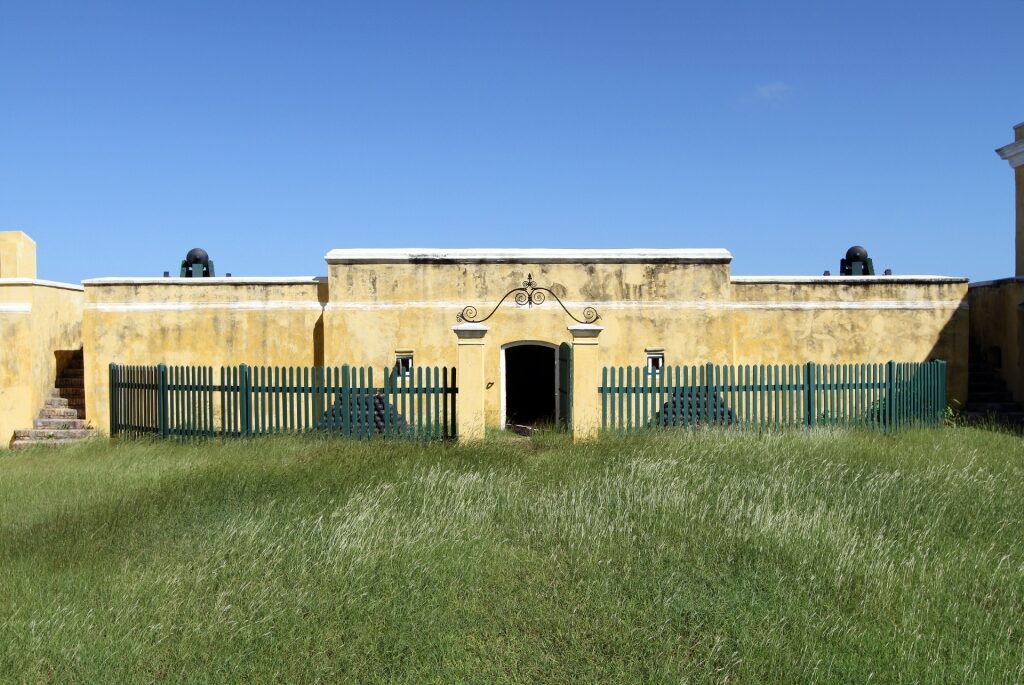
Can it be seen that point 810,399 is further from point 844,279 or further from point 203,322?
point 203,322

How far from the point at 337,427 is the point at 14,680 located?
7.66m

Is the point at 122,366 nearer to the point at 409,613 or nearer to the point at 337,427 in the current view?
the point at 337,427

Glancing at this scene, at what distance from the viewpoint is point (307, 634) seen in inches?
192

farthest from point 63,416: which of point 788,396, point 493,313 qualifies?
point 788,396

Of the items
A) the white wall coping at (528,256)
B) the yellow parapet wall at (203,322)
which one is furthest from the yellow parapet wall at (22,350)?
the white wall coping at (528,256)

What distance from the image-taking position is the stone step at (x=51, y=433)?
556 inches

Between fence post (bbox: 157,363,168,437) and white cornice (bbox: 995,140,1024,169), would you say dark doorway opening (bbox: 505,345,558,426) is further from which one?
white cornice (bbox: 995,140,1024,169)

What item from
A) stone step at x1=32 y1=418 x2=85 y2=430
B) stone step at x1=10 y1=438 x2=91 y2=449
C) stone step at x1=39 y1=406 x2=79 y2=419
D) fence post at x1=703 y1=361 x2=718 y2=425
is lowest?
stone step at x1=10 y1=438 x2=91 y2=449

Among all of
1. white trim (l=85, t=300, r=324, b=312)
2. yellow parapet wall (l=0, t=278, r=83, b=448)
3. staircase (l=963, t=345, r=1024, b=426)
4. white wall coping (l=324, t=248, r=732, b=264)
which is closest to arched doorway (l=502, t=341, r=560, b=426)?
white wall coping (l=324, t=248, r=732, b=264)

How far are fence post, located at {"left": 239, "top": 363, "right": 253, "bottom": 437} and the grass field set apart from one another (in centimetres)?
314

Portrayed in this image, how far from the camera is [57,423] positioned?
48.4 ft

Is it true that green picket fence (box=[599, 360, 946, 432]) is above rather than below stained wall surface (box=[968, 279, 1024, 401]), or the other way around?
below

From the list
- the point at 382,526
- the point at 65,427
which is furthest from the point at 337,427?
the point at 65,427

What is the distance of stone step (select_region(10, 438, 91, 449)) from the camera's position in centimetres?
1317
